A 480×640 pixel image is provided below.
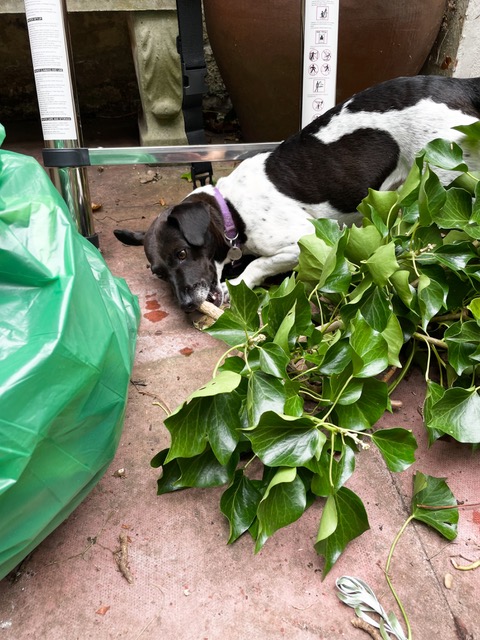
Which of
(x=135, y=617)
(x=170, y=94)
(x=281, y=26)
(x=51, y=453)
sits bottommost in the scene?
(x=135, y=617)

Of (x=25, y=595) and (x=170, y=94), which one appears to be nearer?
(x=25, y=595)

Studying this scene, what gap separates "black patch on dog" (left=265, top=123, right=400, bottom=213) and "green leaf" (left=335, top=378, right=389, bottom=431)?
1206mm

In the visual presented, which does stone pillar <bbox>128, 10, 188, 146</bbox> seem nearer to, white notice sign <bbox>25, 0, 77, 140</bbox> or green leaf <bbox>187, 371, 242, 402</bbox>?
white notice sign <bbox>25, 0, 77, 140</bbox>

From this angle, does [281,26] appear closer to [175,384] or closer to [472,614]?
[175,384]

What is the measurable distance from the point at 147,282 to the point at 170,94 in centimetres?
164

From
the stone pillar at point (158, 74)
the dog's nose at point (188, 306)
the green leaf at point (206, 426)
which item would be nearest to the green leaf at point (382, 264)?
the green leaf at point (206, 426)

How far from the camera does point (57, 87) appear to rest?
6.95ft

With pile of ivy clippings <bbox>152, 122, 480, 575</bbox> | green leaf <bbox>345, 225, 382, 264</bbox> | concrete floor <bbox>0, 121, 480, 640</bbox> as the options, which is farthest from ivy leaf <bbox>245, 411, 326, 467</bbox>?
green leaf <bbox>345, 225, 382, 264</bbox>

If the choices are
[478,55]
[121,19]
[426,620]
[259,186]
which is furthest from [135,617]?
[121,19]

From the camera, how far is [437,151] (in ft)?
5.20

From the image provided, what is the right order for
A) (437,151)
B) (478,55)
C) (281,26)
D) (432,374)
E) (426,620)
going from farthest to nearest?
(478,55), (281,26), (432,374), (437,151), (426,620)

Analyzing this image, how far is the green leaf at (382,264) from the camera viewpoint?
1.35 m

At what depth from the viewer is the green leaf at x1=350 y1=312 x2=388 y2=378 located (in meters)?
1.21

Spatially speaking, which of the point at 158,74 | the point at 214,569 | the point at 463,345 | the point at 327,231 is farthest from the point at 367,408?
the point at 158,74
